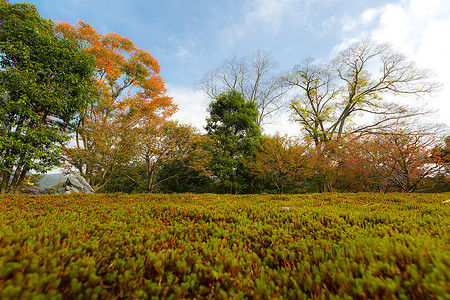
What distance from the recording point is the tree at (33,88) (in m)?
6.52

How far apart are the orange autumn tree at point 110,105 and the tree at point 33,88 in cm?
130

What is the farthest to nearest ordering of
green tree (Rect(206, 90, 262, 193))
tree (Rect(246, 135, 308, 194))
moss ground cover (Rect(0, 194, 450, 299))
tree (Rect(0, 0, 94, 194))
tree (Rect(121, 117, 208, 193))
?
green tree (Rect(206, 90, 262, 193)) < tree (Rect(121, 117, 208, 193)) < tree (Rect(246, 135, 308, 194)) < tree (Rect(0, 0, 94, 194)) < moss ground cover (Rect(0, 194, 450, 299))

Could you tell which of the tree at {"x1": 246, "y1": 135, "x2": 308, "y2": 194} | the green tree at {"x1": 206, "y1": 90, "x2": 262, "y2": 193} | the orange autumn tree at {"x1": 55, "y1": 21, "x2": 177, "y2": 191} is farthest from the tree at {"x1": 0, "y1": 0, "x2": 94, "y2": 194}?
the tree at {"x1": 246, "y1": 135, "x2": 308, "y2": 194}

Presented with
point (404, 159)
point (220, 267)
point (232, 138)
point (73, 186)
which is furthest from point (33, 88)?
point (404, 159)

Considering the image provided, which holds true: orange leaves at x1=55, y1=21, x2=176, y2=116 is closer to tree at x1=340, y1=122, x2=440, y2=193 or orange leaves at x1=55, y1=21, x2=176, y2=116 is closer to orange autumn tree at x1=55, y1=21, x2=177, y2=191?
orange autumn tree at x1=55, y1=21, x2=177, y2=191

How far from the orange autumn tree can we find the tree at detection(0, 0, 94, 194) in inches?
51.1

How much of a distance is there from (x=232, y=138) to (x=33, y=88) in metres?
10.7

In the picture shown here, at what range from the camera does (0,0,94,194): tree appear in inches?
257

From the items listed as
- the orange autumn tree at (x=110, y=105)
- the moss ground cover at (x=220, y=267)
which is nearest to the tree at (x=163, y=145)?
the orange autumn tree at (x=110, y=105)

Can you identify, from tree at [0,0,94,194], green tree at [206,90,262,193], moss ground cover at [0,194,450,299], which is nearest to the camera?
moss ground cover at [0,194,450,299]

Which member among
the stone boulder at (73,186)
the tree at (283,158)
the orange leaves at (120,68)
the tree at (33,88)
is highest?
the orange leaves at (120,68)

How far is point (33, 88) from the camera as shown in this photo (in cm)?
671

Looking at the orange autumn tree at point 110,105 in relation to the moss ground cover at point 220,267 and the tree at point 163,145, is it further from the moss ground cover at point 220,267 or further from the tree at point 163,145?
the moss ground cover at point 220,267

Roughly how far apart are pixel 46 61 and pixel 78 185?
6278 millimetres
